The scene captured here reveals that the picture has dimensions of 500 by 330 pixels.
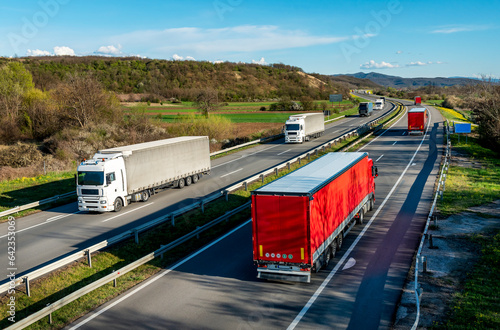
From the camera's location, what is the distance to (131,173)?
23484mm

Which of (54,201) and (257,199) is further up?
(257,199)

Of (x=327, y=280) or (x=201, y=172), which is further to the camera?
(x=201, y=172)

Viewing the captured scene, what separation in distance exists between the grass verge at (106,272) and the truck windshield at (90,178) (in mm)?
4712

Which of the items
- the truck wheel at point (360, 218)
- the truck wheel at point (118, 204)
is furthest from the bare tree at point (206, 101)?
the truck wheel at point (360, 218)

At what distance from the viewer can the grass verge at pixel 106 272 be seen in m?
12.0

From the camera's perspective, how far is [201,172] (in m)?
30.5

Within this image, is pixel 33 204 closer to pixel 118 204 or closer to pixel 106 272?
pixel 118 204

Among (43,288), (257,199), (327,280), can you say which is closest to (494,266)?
(327,280)

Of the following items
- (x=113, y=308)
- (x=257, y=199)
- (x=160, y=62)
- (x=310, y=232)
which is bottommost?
(x=113, y=308)

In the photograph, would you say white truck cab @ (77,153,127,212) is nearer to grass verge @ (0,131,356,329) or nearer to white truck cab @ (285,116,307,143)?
grass verge @ (0,131,356,329)

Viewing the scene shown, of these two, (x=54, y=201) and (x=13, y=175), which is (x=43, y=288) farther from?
(x=13, y=175)

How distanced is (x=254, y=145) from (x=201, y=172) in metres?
19.7

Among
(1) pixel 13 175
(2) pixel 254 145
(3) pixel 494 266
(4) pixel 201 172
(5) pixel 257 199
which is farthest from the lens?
(2) pixel 254 145

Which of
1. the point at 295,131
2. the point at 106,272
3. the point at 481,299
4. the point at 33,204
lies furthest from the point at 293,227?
the point at 295,131
